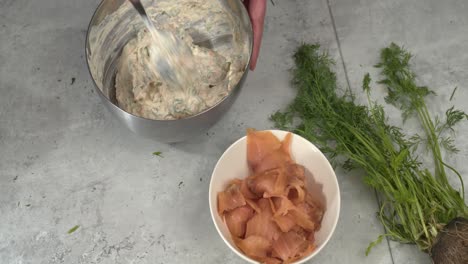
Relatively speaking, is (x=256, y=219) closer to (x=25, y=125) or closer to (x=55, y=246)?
(x=55, y=246)

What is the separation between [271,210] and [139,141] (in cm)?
51

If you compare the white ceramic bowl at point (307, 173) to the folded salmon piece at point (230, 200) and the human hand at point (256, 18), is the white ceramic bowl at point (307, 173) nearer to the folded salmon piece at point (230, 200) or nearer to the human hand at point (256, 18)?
the folded salmon piece at point (230, 200)

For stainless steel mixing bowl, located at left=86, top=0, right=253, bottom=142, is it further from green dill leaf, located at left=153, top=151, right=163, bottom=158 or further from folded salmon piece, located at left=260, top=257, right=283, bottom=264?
folded salmon piece, located at left=260, top=257, right=283, bottom=264

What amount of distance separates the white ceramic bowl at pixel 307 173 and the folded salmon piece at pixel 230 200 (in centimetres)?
1

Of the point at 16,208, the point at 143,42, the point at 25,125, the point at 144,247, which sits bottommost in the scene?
the point at 144,247

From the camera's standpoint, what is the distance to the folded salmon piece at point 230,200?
1.28 m

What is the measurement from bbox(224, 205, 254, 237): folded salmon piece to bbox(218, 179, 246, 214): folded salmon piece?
0.01m

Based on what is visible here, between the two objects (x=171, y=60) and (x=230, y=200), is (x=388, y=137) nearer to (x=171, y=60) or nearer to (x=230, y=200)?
(x=230, y=200)

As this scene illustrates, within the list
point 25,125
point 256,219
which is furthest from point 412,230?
point 25,125

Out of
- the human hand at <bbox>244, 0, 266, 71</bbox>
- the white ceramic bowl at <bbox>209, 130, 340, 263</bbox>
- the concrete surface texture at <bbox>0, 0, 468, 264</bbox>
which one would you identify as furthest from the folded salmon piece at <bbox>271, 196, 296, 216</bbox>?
the human hand at <bbox>244, 0, 266, 71</bbox>

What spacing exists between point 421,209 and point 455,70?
582 millimetres

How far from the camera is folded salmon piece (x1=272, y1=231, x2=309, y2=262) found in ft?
3.98

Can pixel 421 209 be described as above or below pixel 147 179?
below

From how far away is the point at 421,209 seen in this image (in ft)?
4.37
